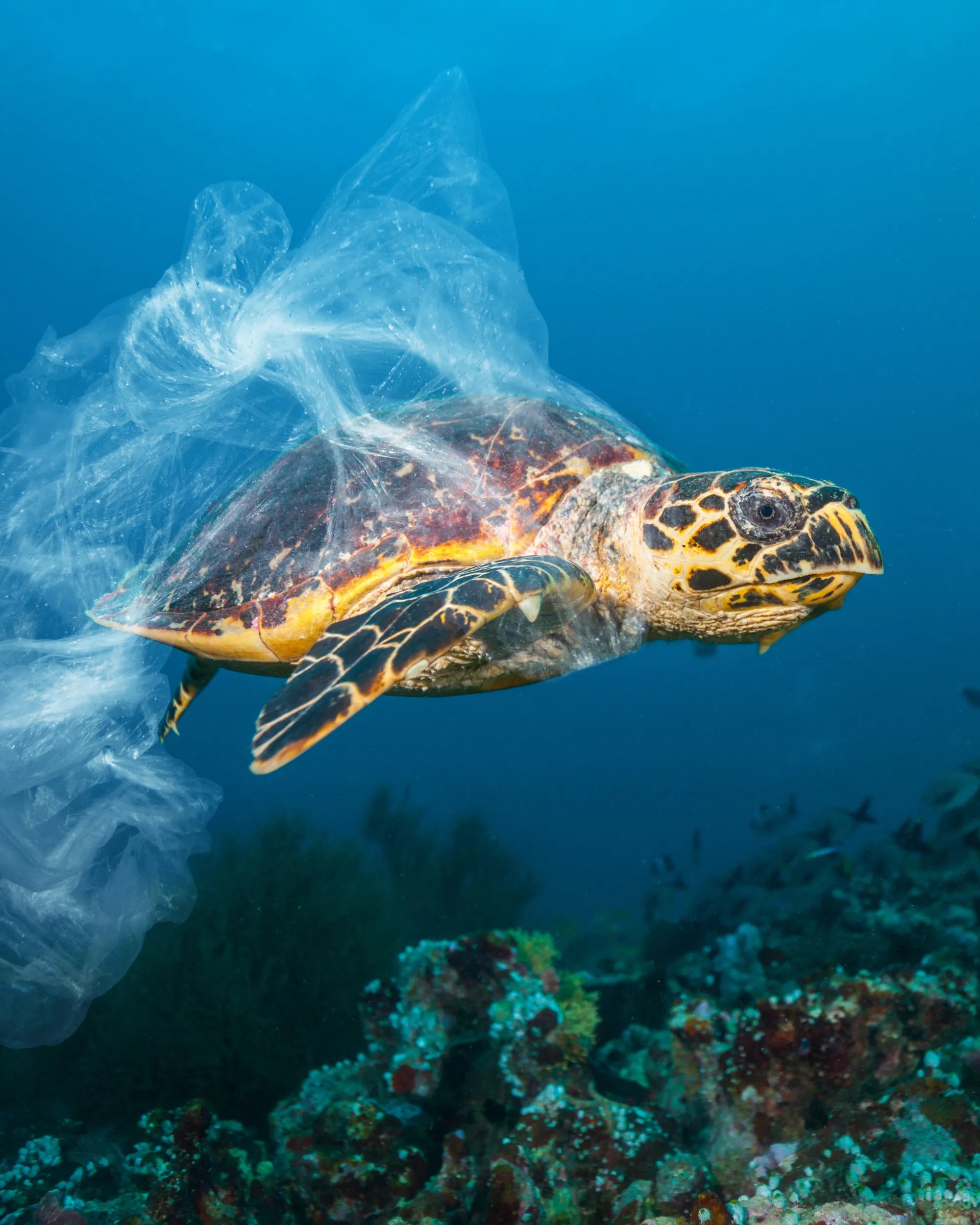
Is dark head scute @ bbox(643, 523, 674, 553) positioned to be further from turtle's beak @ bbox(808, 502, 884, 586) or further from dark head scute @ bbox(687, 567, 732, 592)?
turtle's beak @ bbox(808, 502, 884, 586)

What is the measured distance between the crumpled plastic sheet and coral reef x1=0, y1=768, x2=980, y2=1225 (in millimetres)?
895

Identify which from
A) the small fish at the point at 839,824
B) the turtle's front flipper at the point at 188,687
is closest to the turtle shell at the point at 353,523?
the turtle's front flipper at the point at 188,687

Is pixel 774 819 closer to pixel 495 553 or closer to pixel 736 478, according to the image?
pixel 736 478

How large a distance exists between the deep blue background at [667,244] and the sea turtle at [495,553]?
1040 inches

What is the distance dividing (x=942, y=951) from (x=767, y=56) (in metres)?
43.5

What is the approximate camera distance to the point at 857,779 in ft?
84.9

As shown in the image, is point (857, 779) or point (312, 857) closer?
point (312, 857)

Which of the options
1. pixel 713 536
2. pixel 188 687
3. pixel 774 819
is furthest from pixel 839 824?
pixel 188 687

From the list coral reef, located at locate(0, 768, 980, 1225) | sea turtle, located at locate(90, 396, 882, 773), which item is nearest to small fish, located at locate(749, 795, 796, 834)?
coral reef, located at locate(0, 768, 980, 1225)

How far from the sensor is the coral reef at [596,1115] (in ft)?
6.53

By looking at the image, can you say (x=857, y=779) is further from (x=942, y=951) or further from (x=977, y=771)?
(x=942, y=951)

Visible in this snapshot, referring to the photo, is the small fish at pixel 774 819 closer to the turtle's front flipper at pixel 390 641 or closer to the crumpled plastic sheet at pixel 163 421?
the turtle's front flipper at pixel 390 641

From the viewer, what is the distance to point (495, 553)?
2342 mm

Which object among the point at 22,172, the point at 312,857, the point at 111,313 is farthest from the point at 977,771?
the point at 22,172
